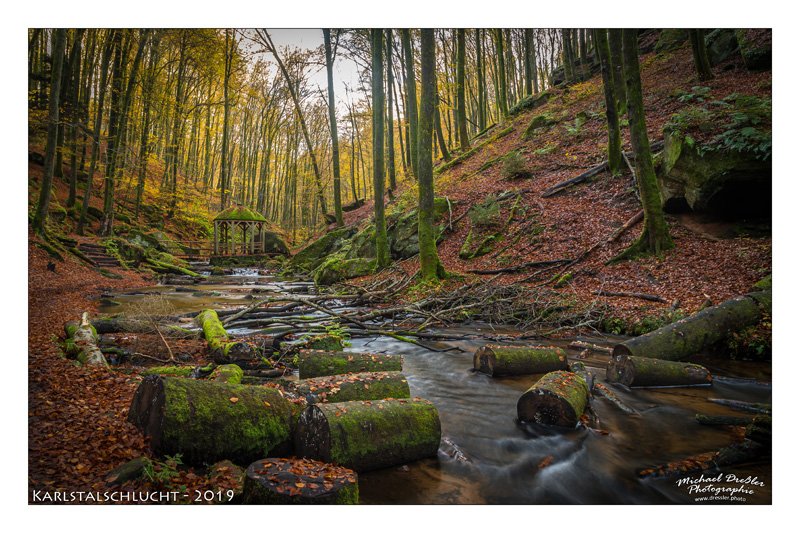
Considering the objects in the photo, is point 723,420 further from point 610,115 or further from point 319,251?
point 319,251

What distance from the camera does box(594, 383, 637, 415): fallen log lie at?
430cm

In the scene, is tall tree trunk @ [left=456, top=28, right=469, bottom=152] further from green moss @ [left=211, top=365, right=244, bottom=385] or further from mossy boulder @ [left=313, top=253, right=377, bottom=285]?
green moss @ [left=211, top=365, right=244, bottom=385]

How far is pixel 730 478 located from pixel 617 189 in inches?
437

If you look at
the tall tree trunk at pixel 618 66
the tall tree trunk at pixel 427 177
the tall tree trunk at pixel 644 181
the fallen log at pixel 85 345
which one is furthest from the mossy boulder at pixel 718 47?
the fallen log at pixel 85 345

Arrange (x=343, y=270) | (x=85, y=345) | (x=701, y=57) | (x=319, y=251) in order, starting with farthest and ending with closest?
(x=319, y=251) → (x=343, y=270) → (x=701, y=57) → (x=85, y=345)

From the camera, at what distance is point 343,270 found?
15055mm

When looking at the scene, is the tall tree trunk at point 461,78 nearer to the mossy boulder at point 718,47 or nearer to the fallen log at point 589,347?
the mossy boulder at point 718,47

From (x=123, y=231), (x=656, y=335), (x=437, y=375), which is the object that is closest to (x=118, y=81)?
(x=123, y=231)

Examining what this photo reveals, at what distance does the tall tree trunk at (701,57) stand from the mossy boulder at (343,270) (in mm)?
13630

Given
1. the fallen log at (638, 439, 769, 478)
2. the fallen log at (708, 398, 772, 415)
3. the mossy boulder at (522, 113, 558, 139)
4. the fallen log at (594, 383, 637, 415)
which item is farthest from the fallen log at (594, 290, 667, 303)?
the mossy boulder at (522, 113, 558, 139)

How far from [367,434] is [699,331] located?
5.50 meters

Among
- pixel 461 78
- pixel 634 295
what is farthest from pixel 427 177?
pixel 461 78

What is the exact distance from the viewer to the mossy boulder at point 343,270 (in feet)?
47.6

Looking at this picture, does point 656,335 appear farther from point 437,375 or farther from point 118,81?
point 118,81
